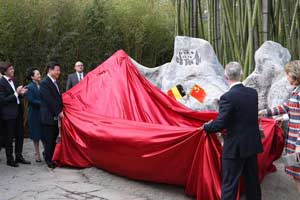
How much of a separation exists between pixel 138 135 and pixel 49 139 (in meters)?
1.29

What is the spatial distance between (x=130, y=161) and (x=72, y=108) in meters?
1.12

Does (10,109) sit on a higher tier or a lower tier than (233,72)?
lower

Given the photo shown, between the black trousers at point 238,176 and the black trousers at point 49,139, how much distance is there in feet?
7.02

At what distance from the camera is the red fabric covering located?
3.39m

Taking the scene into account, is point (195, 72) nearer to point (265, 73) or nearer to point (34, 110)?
point (265, 73)

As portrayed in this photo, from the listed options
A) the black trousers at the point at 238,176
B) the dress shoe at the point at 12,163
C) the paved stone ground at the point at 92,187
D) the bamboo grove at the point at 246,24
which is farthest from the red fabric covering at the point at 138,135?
the bamboo grove at the point at 246,24

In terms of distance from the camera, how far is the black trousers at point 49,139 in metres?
4.58

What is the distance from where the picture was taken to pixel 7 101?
177 inches

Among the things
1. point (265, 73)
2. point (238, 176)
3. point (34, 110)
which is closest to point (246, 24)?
point (265, 73)

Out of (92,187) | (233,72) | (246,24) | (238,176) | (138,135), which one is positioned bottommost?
Answer: (92,187)

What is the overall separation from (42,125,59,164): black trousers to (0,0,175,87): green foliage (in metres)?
1.80

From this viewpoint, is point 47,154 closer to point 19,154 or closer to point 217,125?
point 19,154

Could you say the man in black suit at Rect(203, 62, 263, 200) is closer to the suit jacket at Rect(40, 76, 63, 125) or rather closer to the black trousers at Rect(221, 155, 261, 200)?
the black trousers at Rect(221, 155, 261, 200)

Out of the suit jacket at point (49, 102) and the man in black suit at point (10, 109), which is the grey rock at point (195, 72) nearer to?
the suit jacket at point (49, 102)
